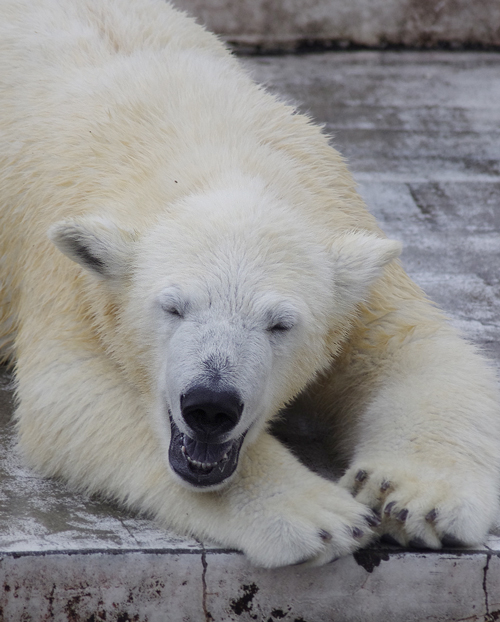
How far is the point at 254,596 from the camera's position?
2205 mm

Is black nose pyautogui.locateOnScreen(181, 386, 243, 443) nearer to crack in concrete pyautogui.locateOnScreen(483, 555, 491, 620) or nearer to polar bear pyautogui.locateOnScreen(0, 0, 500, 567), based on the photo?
polar bear pyautogui.locateOnScreen(0, 0, 500, 567)

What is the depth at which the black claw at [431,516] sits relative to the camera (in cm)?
218

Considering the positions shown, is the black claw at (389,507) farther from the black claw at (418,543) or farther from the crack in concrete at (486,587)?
the crack in concrete at (486,587)

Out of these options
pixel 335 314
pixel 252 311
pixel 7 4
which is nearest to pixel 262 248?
pixel 252 311

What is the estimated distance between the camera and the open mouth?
2.21 m

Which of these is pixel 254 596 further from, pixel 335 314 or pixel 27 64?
pixel 27 64

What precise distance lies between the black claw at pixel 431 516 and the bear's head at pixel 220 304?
505 mm

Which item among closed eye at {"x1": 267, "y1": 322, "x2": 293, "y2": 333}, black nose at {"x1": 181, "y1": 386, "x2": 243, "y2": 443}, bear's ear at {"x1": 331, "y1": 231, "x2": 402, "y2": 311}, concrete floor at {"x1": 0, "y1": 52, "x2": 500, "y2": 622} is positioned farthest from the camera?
bear's ear at {"x1": 331, "y1": 231, "x2": 402, "y2": 311}

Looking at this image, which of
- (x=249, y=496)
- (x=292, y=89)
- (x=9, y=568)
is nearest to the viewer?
(x=9, y=568)

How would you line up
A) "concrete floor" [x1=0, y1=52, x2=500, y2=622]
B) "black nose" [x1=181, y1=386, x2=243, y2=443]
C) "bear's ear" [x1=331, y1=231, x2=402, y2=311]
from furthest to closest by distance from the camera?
"bear's ear" [x1=331, y1=231, x2=402, y2=311] → "concrete floor" [x1=0, y1=52, x2=500, y2=622] → "black nose" [x1=181, y1=386, x2=243, y2=443]

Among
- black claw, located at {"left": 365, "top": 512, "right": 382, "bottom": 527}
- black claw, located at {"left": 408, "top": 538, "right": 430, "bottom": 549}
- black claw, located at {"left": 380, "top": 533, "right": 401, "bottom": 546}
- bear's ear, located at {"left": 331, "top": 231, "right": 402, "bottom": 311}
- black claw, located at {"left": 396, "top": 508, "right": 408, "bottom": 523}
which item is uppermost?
bear's ear, located at {"left": 331, "top": 231, "right": 402, "bottom": 311}

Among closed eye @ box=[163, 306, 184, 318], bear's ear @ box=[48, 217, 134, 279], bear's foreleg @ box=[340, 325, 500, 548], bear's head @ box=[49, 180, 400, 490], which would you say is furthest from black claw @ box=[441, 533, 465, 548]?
bear's ear @ box=[48, 217, 134, 279]

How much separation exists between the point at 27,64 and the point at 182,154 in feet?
3.24

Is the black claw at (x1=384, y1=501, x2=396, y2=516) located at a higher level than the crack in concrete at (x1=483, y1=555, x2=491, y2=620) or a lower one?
higher
